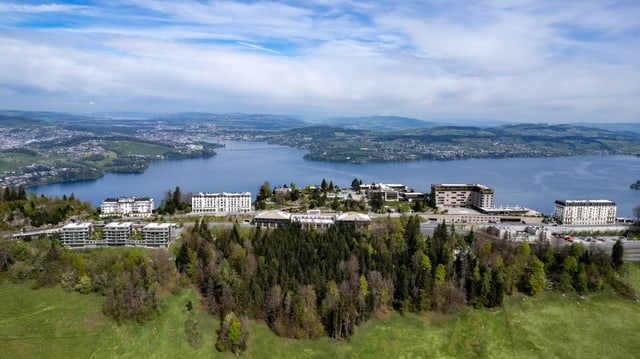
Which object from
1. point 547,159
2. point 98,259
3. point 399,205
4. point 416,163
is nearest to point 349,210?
point 399,205

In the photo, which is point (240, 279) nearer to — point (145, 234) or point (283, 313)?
point (283, 313)

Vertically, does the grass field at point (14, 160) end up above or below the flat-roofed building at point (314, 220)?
below

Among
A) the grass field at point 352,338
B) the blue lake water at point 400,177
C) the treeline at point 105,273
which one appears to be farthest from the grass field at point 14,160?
the grass field at point 352,338

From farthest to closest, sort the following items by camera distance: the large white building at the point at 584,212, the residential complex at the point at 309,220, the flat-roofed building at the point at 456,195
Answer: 1. the flat-roofed building at the point at 456,195
2. the large white building at the point at 584,212
3. the residential complex at the point at 309,220

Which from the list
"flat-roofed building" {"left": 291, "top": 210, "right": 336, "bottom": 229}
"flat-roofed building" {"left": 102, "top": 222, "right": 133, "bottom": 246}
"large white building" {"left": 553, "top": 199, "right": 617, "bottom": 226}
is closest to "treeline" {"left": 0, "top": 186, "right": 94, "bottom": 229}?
"flat-roofed building" {"left": 102, "top": 222, "right": 133, "bottom": 246}

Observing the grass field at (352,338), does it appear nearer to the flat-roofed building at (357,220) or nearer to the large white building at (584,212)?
the flat-roofed building at (357,220)

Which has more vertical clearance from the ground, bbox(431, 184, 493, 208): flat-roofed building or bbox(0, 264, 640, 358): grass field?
bbox(431, 184, 493, 208): flat-roofed building

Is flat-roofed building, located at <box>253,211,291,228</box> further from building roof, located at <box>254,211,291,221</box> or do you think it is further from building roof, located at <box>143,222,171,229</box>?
building roof, located at <box>143,222,171,229</box>

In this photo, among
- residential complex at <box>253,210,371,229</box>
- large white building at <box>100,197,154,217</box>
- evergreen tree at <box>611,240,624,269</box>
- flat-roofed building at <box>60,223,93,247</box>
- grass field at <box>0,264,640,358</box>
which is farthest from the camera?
large white building at <box>100,197,154,217</box>
